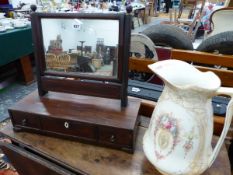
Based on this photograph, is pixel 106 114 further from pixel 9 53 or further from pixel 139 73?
pixel 9 53

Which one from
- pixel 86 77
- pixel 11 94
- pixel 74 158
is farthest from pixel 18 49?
pixel 74 158

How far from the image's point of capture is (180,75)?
52cm

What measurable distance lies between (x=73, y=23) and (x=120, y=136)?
0.37 meters

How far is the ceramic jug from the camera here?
45cm

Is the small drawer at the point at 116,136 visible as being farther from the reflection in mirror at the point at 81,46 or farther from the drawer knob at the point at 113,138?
the reflection in mirror at the point at 81,46

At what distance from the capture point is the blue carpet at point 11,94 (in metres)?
1.87

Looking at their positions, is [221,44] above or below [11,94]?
above

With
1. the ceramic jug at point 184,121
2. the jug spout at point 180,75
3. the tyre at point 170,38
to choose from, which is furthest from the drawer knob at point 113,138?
the tyre at point 170,38

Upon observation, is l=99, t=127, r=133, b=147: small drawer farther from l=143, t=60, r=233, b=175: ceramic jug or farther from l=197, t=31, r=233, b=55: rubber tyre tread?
l=197, t=31, r=233, b=55: rubber tyre tread

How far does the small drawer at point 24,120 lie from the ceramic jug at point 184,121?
0.37m

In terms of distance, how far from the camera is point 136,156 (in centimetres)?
59

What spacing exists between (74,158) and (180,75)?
0.38m

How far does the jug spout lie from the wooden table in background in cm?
25

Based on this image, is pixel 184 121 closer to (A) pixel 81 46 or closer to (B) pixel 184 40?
(A) pixel 81 46
